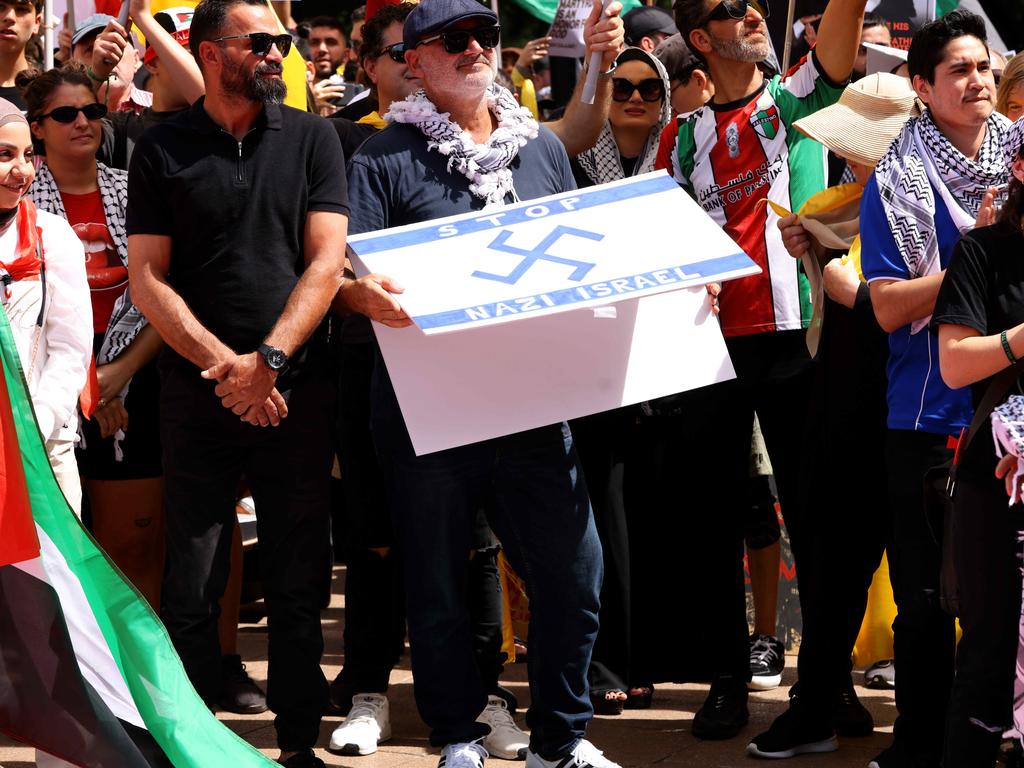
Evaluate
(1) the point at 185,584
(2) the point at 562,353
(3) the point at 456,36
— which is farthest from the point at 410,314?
(1) the point at 185,584

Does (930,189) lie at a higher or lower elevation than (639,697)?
higher

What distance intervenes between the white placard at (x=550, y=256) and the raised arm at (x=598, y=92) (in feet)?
3.32

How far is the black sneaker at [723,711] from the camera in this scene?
17.6 ft

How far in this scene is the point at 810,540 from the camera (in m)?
5.27

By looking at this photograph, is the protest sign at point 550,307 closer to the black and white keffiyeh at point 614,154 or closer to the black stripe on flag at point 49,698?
the black stripe on flag at point 49,698

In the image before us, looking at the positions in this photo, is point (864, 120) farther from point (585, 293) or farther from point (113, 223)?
point (113, 223)

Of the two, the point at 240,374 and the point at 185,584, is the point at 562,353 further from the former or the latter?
the point at 185,584

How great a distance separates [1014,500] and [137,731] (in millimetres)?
2360

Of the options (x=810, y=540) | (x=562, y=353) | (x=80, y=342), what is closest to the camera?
(x=562, y=353)

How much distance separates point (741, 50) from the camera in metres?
5.54

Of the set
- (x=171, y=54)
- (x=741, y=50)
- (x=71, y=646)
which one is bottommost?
(x=71, y=646)

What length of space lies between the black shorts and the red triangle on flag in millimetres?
1448

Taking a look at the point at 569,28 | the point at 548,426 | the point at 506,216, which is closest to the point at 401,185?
the point at 506,216

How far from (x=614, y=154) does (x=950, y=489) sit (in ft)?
8.18
